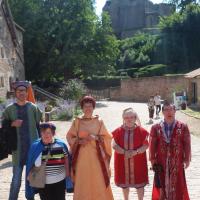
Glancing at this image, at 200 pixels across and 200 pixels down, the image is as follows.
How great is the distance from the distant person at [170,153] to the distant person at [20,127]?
189cm

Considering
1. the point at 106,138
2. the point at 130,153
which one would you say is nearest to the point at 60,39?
the point at 130,153

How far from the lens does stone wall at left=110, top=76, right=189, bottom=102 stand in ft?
139

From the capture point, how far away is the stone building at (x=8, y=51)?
28984 mm

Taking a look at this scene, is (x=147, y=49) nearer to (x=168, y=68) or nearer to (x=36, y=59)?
(x=168, y=68)

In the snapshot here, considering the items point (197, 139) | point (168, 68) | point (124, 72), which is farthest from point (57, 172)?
point (124, 72)


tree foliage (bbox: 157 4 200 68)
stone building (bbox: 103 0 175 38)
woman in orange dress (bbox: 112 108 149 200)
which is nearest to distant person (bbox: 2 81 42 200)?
woman in orange dress (bbox: 112 108 149 200)

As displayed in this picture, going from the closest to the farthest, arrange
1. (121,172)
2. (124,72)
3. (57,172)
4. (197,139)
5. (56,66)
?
(57,172) → (121,172) → (197,139) → (56,66) → (124,72)

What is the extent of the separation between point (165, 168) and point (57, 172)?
1532 millimetres

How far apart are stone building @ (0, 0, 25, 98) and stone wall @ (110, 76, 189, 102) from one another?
15.6m

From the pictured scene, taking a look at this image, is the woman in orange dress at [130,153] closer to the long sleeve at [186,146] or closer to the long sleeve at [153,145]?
the long sleeve at [153,145]

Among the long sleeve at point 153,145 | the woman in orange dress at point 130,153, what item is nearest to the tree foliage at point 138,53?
the woman in orange dress at point 130,153

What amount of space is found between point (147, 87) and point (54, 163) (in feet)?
131

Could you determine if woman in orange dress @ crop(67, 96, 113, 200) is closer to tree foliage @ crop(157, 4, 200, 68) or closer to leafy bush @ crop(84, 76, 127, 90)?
tree foliage @ crop(157, 4, 200, 68)

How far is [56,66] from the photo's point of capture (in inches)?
1663
